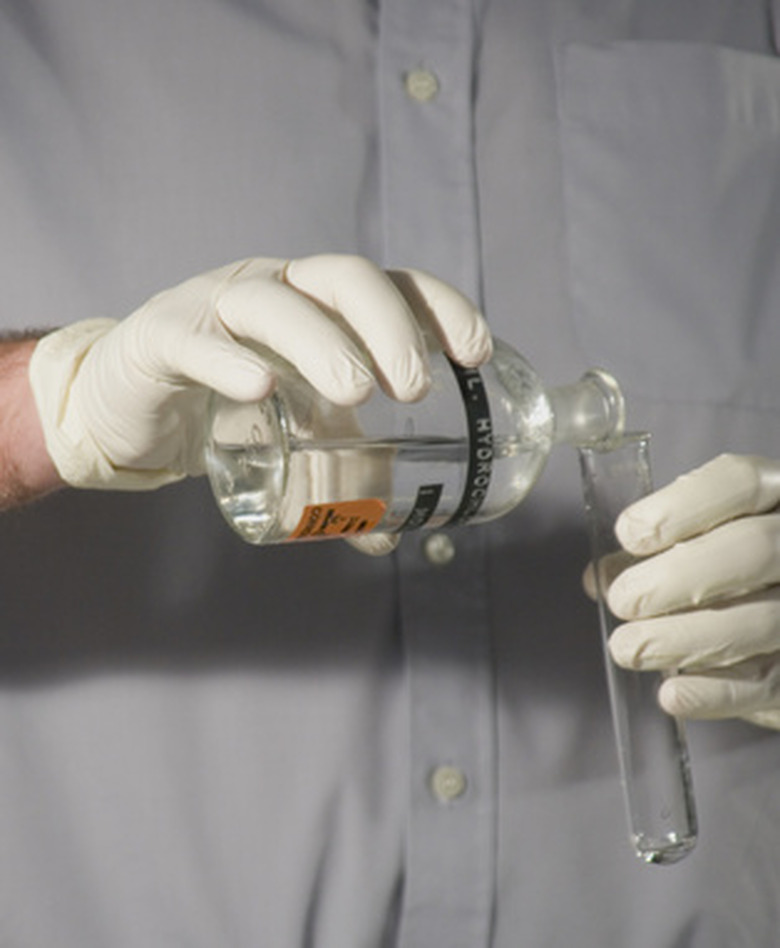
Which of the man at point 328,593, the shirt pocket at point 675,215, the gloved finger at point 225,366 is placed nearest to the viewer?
the gloved finger at point 225,366

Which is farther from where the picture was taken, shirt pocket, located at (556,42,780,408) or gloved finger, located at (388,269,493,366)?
shirt pocket, located at (556,42,780,408)

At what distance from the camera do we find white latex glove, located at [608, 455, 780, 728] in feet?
3.56

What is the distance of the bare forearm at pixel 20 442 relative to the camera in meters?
1.13

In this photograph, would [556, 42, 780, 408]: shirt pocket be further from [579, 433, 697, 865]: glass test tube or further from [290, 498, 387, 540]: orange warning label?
[290, 498, 387, 540]: orange warning label

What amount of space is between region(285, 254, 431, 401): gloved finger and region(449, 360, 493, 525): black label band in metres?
0.03

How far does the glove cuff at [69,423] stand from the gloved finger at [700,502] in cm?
37

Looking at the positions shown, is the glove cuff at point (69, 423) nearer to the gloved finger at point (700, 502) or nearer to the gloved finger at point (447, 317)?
the gloved finger at point (447, 317)

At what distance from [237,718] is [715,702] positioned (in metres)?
0.43

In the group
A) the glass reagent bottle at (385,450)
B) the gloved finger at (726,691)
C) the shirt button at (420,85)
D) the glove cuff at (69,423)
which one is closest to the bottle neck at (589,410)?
the glass reagent bottle at (385,450)

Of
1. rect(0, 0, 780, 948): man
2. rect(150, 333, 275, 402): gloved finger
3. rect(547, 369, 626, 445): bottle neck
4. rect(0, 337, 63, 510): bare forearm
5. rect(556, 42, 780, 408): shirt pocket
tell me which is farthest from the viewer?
rect(556, 42, 780, 408): shirt pocket

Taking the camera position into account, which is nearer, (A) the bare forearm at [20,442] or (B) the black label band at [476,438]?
(B) the black label band at [476,438]

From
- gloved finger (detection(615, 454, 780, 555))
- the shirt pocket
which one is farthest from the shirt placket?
gloved finger (detection(615, 454, 780, 555))

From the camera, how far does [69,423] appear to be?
1097 mm

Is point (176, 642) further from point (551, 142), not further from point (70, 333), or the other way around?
point (551, 142)
